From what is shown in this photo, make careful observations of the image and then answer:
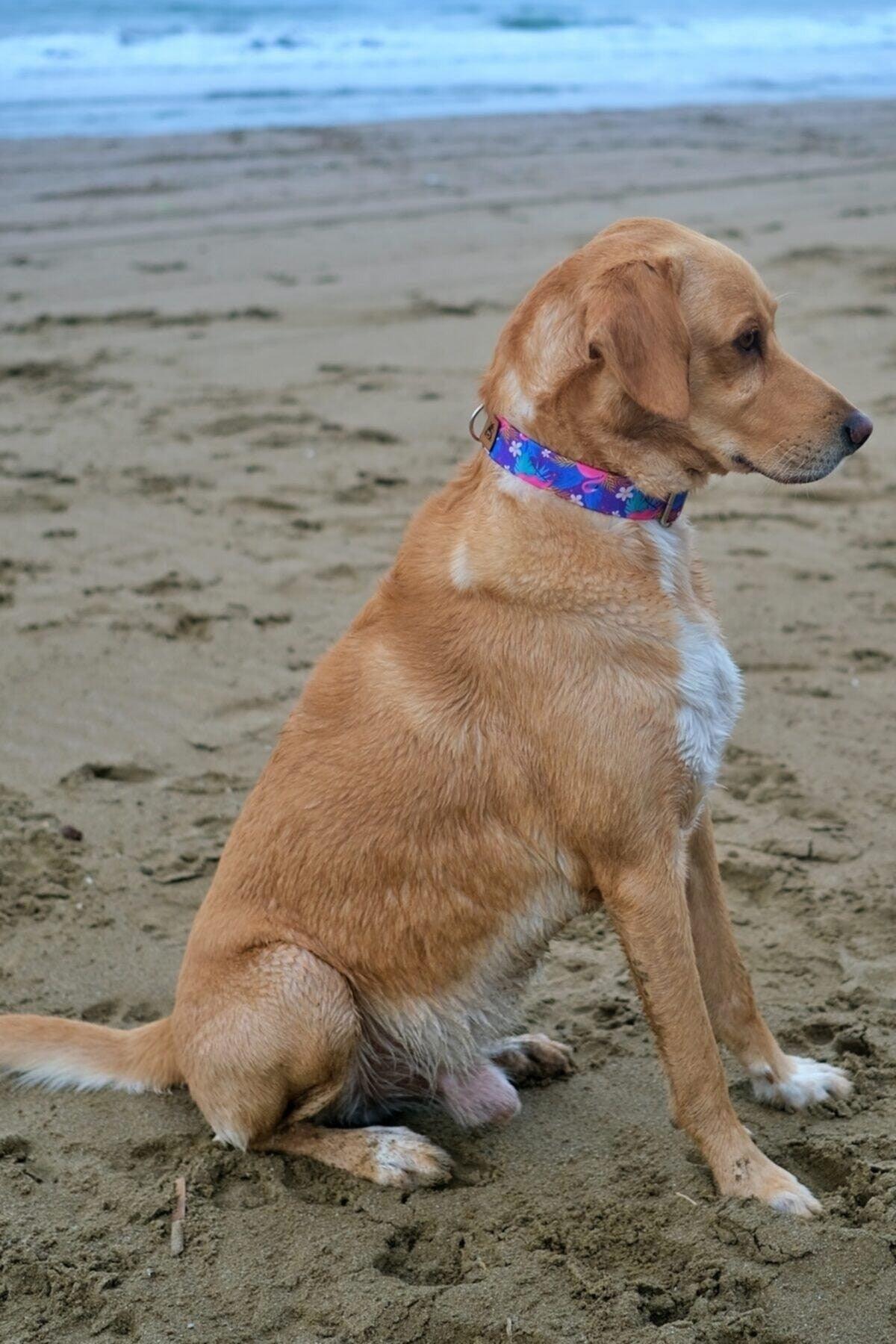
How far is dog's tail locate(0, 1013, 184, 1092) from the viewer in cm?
333

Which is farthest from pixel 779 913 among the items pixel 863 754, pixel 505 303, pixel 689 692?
pixel 505 303

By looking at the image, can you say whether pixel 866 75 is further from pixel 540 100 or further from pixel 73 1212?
pixel 73 1212

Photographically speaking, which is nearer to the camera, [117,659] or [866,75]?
[117,659]

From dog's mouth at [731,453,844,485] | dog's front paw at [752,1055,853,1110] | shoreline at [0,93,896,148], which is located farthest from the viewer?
shoreline at [0,93,896,148]

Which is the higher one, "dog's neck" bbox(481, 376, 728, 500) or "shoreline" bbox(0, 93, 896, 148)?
"shoreline" bbox(0, 93, 896, 148)

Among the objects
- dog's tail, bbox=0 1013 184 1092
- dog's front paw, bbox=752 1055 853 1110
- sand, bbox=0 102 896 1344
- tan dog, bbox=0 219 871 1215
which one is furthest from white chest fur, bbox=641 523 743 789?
dog's tail, bbox=0 1013 184 1092

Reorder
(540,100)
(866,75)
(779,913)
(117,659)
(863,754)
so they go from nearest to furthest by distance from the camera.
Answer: (779,913), (863,754), (117,659), (540,100), (866,75)

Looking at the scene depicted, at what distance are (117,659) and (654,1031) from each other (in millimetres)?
2995

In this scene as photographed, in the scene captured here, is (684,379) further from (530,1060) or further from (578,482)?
(530,1060)

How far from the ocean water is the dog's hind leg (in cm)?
1539

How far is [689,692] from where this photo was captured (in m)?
2.96

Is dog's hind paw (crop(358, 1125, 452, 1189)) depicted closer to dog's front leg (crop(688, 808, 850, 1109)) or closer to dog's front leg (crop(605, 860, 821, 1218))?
dog's front leg (crop(605, 860, 821, 1218))

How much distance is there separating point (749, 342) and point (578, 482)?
47 centimetres

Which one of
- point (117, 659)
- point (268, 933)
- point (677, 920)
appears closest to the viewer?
point (677, 920)
